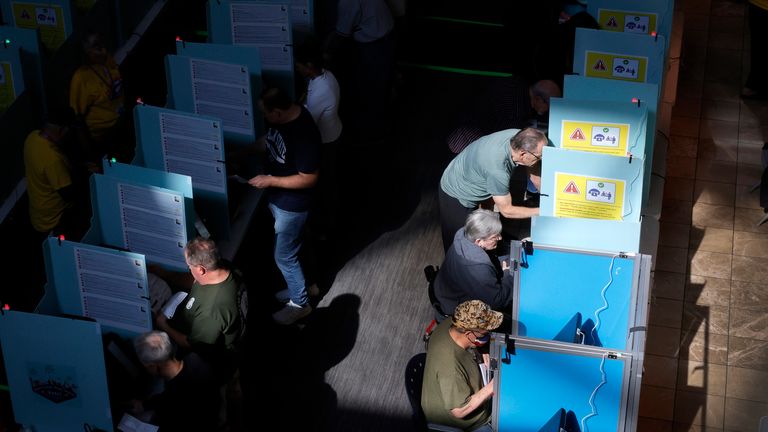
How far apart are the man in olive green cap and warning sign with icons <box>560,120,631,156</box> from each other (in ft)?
4.31

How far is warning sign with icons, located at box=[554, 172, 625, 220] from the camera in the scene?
527 centimetres

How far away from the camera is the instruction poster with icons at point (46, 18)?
6.94m

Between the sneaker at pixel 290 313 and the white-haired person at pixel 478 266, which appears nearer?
the white-haired person at pixel 478 266

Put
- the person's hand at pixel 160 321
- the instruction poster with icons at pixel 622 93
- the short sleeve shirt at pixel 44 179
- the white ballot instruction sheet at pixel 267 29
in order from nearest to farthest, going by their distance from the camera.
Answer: the person's hand at pixel 160 321 → the instruction poster with icons at pixel 622 93 → the short sleeve shirt at pixel 44 179 → the white ballot instruction sheet at pixel 267 29

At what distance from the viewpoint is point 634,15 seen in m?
6.57

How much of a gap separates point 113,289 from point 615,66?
3.32m

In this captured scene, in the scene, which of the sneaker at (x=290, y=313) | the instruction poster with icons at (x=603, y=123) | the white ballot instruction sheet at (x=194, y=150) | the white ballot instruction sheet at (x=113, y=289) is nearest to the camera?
the white ballot instruction sheet at (x=113, y=289)

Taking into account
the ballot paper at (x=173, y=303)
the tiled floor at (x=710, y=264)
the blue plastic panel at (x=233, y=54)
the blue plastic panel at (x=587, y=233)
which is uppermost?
the blue plastic panel at (x=233, y=54)

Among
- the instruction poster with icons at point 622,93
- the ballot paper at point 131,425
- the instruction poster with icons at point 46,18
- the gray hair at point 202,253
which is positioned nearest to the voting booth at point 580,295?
the instruction poster with icons at point 622,93

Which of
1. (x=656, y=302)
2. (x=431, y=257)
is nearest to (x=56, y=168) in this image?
(x=431, y=257)

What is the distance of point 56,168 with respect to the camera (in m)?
5.93

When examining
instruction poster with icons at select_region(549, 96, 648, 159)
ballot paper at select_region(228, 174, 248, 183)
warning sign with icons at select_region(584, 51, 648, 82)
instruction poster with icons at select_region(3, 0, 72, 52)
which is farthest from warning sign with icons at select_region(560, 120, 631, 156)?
instruction poster with icons at select_region(3, 0, 72, 52)

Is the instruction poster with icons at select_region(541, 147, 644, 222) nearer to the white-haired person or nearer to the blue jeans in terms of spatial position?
the white-haired person

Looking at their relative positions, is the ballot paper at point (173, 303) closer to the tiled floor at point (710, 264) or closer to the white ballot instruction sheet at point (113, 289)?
the white ballot instruction sheet at point (113, 289)
